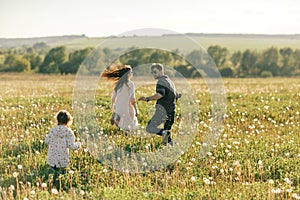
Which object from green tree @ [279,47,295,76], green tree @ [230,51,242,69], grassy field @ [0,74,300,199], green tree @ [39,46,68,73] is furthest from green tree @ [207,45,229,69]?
grassy field @ [0,74,300,199]

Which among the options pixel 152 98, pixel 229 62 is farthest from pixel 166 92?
pixel 229 62

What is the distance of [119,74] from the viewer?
11.7 meters

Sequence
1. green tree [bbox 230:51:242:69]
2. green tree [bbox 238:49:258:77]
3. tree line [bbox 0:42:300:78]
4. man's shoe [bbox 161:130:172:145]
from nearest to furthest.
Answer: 1. man's shoe [bbox 161:130:172:145]
2. tree line [bbox 0:42:300:78]
3. green tree [bbox 238:49:258:77]
4. green tree [bbox 230:51:242:69]

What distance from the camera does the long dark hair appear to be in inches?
458

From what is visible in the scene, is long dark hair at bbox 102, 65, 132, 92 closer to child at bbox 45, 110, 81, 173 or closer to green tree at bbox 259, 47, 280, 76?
child at bbox 45, 110, 81, 173

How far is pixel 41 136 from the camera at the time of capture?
10953mm

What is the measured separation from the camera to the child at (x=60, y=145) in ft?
27.2

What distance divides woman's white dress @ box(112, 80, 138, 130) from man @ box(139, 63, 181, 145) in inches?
40.9

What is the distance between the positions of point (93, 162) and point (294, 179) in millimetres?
3839

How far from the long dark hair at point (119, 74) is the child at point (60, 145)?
133 inches

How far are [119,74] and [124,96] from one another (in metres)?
0.61

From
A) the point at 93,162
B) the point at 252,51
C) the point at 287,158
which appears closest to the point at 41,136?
the point at 93,162

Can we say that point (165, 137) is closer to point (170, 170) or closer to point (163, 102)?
point (163, 102)

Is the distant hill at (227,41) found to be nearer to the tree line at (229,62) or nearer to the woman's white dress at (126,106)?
the tree line at (229,62)
